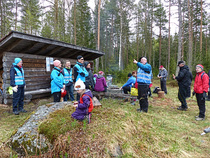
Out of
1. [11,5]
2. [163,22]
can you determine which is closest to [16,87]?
[11,5]

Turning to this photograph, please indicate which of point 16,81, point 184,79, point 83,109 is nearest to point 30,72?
point 16,81

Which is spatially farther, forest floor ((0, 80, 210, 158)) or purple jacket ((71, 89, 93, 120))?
purple jacket ((71, 89, 93, 120))

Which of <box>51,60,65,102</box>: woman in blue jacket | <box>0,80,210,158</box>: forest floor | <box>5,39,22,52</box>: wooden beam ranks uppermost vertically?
<box>5,39,22,52</box>: wooden beam

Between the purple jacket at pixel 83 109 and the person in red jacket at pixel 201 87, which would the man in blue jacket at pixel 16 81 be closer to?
the purple jacket at pixel 83 109

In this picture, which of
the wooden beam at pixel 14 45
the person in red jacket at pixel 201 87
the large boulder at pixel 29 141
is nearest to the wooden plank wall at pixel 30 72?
the wooden beam at pixel 14 45

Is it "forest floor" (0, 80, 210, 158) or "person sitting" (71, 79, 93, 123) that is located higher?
"person sitting" (71, 79, 93, 123)

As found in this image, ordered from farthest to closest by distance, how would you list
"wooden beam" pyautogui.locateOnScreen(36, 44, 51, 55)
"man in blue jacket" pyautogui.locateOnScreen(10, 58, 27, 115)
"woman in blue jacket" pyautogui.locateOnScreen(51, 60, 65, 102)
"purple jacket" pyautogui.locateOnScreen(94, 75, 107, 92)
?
"purple jacket" pyautogui.locateOnScreen(94, 75, 107, 92), "wooden beam" pyautogui.locateOnScreen(36, 44, 51, 55), "woman in blue jacket" pyautogui.locateOnScreen(51, 60, 65, 102), "man in blue jacket" pyautogui.locateOnScreen(10, 58, 27, 115)

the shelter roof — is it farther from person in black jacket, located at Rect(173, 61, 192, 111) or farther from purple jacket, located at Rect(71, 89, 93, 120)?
person in black jacket, located at Rect(173, 61, 192, 111)

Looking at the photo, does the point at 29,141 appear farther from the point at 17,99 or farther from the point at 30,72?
the point at 30,72

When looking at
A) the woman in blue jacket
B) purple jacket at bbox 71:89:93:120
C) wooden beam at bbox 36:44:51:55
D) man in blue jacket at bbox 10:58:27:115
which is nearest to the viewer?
purple jacket at bbox 71:89:93:120

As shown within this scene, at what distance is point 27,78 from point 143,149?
6266mm

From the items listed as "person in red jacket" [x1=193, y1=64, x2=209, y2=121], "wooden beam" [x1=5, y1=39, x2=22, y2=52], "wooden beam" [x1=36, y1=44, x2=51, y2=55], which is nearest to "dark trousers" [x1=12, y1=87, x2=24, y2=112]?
"wooden beam" [x1=5, y1=39, x2=22, y2=52]

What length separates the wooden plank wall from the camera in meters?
5.89

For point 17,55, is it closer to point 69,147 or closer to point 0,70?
point 0,70
